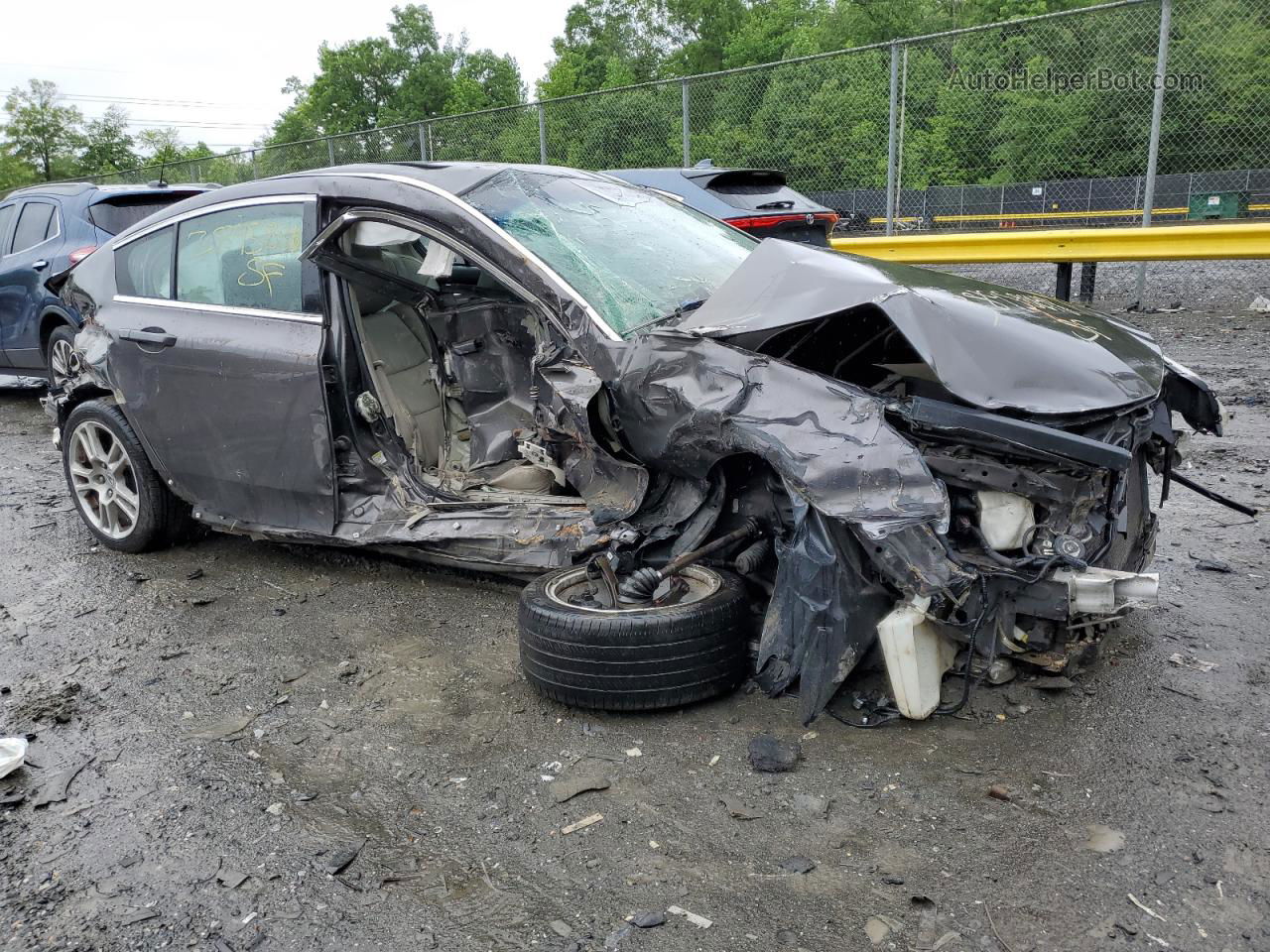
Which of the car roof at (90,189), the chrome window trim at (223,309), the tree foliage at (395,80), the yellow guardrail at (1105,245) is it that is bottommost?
the chrome window trim at (223,309)

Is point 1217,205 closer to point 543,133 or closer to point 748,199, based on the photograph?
point 748,199

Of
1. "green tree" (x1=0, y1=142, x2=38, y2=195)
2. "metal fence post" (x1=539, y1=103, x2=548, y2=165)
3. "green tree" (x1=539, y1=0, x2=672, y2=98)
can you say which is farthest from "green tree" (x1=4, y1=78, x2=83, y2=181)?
"metal fence post" (x1=539, y1=103, x2=548, y2=165)

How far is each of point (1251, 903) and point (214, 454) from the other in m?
3.96

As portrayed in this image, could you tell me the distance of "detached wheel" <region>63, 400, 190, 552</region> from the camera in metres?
4.77

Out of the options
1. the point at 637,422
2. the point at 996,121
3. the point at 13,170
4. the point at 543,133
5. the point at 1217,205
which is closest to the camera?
the point at 637,422

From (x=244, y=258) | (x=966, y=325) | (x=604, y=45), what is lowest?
(x=966, y=325)

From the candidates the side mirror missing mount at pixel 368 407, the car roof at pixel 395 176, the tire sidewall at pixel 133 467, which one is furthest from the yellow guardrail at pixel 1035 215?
the tire sidewall at pixel 133 467

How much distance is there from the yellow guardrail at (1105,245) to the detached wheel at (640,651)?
583 cm

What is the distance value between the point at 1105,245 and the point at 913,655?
24.0ft

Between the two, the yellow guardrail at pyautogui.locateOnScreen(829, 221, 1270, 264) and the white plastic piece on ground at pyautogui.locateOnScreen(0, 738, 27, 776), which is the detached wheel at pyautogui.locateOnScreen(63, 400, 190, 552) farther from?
the yellow guardrail at pyautogui.locateOnScreen(829, 221, 1270, 264)

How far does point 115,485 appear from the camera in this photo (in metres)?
4.95

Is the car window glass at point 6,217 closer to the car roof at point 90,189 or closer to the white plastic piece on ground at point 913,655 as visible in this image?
the car roof at point 90,189

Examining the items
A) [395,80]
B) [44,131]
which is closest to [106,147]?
[44,131]

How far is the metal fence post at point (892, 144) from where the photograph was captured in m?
10.1
